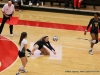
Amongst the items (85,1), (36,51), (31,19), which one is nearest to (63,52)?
(36,51)

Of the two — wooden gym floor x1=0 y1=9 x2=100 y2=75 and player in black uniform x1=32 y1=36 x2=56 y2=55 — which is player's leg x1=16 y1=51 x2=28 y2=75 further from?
player in black uniform x1=32 y1=36 x2=56 y2=55

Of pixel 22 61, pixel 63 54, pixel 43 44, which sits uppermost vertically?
pixel 43 44

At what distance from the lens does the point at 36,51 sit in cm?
922

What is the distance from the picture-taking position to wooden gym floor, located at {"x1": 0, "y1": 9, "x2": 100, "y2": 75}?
7.72m

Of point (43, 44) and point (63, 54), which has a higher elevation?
point (43, 44)

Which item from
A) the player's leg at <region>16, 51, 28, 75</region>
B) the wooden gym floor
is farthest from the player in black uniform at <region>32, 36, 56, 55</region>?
the player's leg at <region>16, 51, 28, 75</region>

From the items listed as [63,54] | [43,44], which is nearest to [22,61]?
[43,44]

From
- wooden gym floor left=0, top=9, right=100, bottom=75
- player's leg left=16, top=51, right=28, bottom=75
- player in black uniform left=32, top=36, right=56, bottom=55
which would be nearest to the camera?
player's leg left=16, top=51, right=28, bottom=75

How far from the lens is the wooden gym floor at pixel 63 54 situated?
25.3 ft

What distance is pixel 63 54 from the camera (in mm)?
9031

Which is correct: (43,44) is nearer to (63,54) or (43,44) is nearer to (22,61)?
(63,54)

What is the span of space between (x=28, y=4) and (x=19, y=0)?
0.84 meters

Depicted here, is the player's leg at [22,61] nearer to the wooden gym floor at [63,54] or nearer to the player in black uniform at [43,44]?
the wooden gym floor at [63,54]

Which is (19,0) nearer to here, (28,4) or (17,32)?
(28,4)
